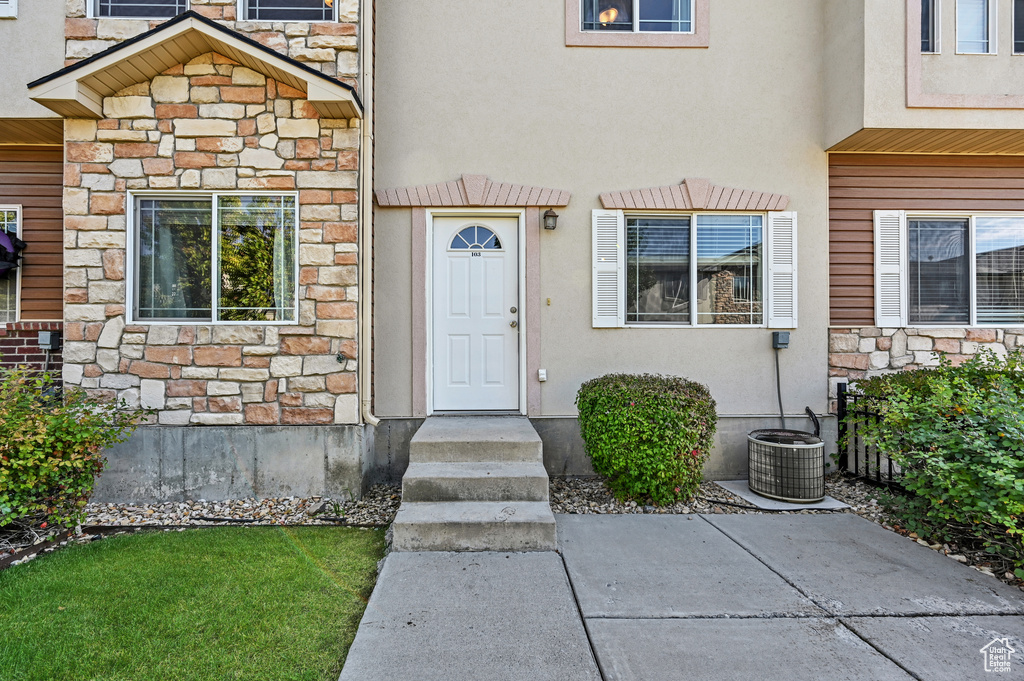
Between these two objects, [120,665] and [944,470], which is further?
[944,470]

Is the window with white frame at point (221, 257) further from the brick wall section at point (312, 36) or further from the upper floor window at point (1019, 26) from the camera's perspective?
the upper floor window at point (1019, 26)

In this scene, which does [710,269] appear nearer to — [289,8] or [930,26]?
[930,26]

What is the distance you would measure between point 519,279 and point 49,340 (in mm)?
4667

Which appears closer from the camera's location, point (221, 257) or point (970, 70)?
point (221, 257)

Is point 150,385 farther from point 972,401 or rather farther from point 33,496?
point 972,401

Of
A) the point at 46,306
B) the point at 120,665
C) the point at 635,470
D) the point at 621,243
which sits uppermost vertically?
the point at 621,243

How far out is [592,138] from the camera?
4.98 meters

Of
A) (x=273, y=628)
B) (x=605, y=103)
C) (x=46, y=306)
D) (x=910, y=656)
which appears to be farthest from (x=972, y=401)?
(x=46, y=306)

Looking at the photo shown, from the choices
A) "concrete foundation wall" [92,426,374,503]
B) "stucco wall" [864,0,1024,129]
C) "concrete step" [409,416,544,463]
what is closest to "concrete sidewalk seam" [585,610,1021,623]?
"concrete step" [409,416,544,463]

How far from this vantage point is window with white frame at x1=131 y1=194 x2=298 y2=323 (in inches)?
174

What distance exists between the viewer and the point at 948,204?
521 centimetres

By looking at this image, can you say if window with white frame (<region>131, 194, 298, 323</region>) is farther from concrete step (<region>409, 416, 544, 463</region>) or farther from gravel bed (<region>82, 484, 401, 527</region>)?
concrete step (<region>409, 416, 544, 463</region>)

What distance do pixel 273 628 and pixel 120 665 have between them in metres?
0.61

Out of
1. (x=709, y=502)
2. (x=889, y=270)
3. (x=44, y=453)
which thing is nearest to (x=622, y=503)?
(x=709, y=502)
